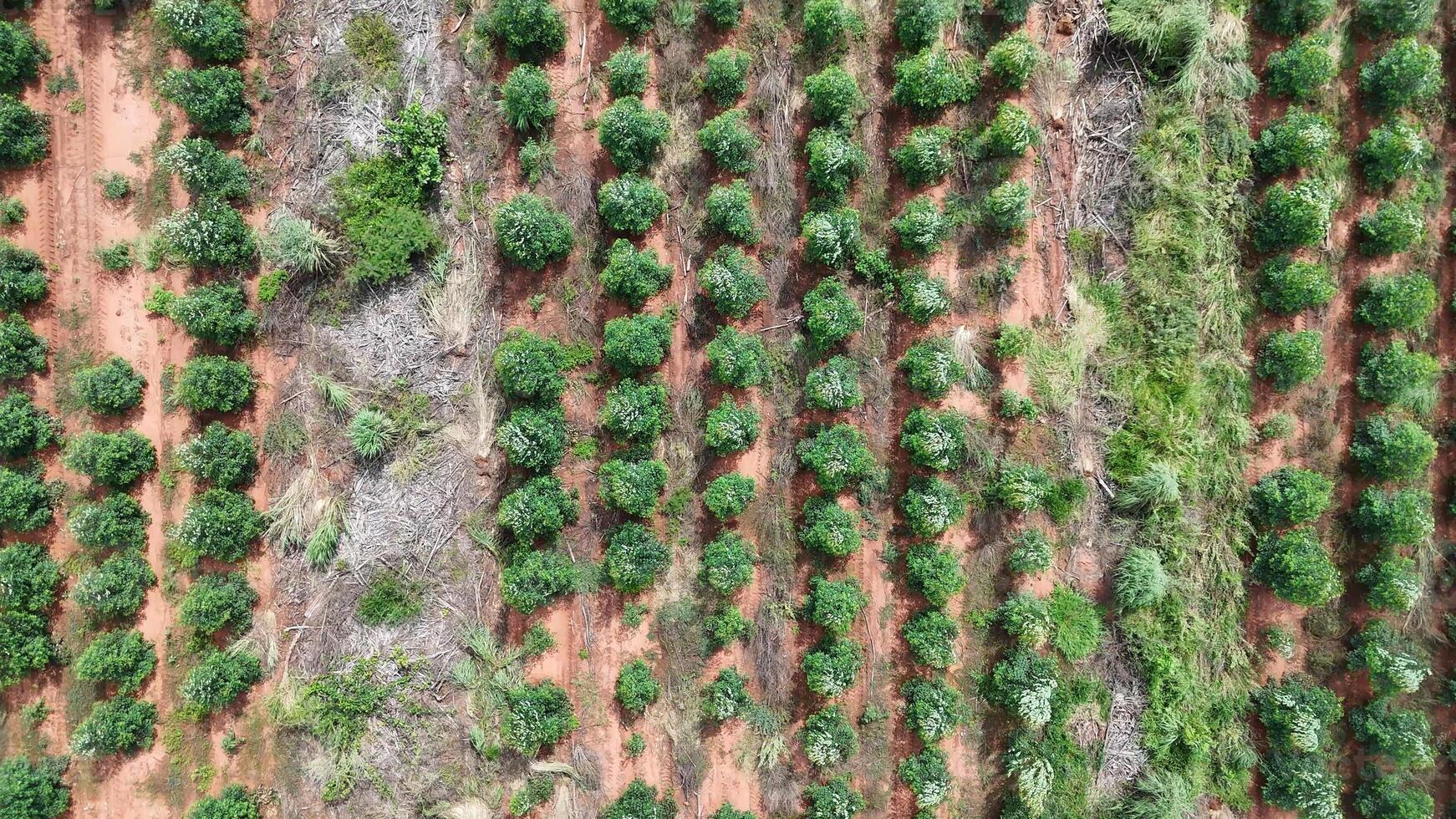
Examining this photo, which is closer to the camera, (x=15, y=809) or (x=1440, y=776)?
(x=15, y=809)

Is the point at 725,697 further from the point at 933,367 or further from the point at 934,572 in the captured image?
the point at 933,367


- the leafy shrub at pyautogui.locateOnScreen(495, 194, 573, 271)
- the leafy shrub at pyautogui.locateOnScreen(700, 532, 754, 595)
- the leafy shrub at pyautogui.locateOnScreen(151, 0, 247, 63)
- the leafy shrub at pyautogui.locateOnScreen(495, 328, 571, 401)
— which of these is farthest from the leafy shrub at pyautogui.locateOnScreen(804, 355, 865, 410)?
the leafy shrub at pyautogui.locateOnScreen(151, 0, 247, 63)

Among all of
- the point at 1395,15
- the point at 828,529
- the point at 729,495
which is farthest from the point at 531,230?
the point at 1395,15

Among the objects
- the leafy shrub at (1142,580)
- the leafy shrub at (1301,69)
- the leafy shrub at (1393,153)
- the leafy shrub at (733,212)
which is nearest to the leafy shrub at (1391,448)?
the leafy shrub at (1142,580)

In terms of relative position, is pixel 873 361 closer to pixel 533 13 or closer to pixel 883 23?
pixel 883 23

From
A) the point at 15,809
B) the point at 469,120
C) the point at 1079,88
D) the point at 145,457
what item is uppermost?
the point at 1079,88

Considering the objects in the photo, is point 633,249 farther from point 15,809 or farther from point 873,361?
point 15,809

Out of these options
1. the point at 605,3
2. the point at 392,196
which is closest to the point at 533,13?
the point at 605,3

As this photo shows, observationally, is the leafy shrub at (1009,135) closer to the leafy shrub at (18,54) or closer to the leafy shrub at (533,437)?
the leafy shrub at (533,437)

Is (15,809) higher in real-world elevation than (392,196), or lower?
lower
